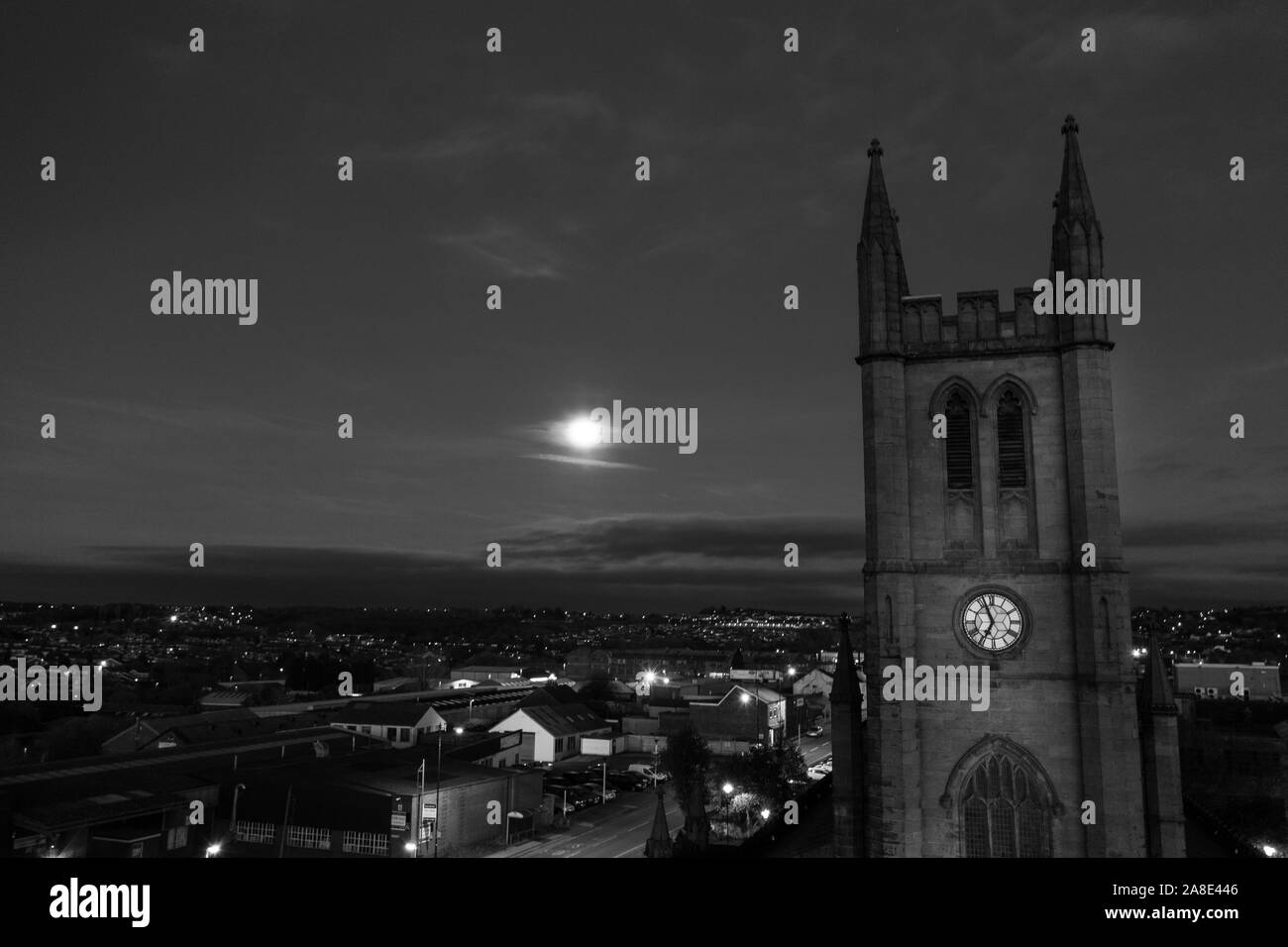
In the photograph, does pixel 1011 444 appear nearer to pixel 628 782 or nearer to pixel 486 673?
pixel 628 782

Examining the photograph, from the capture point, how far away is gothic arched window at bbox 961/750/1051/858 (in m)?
26.6

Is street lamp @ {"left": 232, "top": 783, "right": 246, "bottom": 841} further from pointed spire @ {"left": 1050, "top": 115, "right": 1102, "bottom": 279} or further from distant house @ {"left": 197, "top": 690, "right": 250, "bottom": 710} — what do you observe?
distant house @ {"left": 197, "top": 690, "right": 250, "bottom": 710}

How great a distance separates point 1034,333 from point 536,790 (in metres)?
47.9

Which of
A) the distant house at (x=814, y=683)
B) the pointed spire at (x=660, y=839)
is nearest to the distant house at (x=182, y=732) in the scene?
the pointed spire at (x=660, y=839)

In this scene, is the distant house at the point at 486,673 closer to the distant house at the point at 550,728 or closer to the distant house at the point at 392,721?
the distant house at the point at 550,728

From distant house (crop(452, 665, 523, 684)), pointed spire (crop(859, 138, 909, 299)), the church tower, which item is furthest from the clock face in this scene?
distant house (crop(452, 665, 523, 684))

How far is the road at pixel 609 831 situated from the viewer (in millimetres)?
53969

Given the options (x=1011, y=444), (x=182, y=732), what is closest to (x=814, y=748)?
(x=182, y=732)

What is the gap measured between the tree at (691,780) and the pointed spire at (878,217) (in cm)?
3312

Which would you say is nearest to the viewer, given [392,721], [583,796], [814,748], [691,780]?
[691,780]

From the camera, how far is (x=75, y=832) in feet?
144

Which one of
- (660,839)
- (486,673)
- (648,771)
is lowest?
(486,673)

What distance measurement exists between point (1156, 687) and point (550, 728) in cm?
6949

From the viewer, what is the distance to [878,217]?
30438 mm
